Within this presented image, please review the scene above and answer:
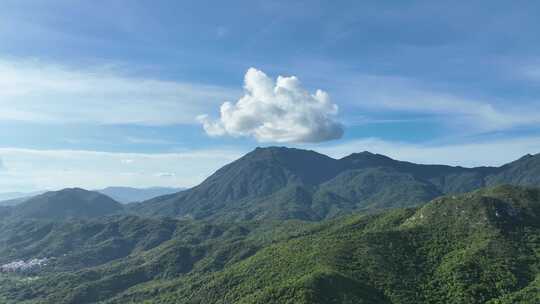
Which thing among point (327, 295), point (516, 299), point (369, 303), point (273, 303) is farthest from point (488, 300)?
point (273, 303)

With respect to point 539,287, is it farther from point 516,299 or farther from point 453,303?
point 453,303

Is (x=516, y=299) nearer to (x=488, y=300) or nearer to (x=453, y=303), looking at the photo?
(x=488, y=300)

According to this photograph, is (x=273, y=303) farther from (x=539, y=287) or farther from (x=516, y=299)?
(x=539, y=287)

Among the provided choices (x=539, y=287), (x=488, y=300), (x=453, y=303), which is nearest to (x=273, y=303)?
(x=453, y=303)

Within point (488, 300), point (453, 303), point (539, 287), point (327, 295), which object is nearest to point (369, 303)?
point (327, 295)

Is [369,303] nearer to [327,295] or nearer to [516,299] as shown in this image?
[327,295]
